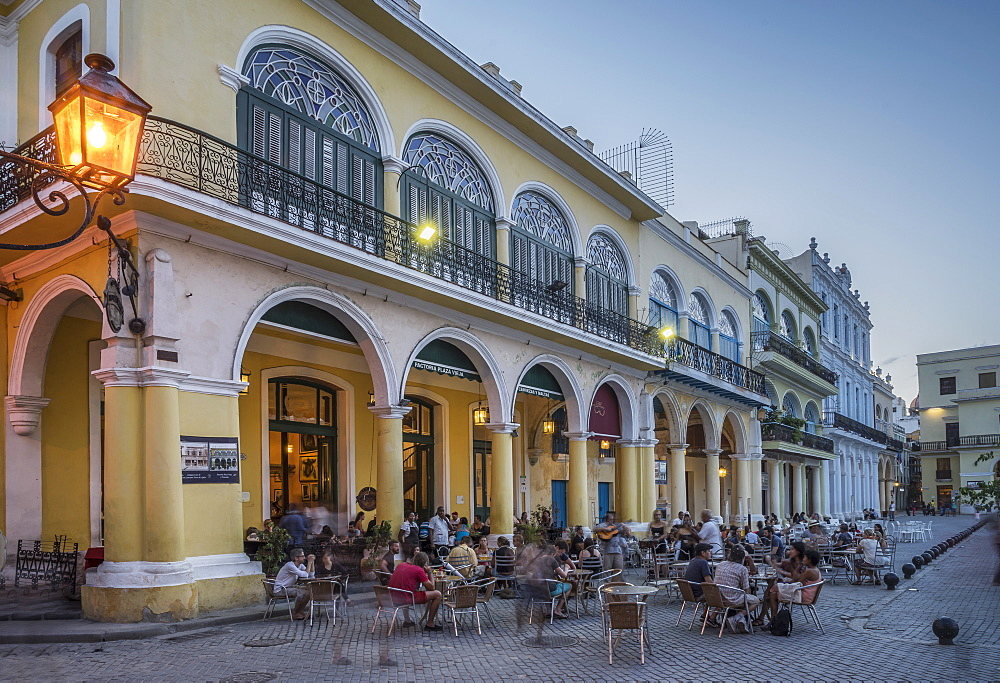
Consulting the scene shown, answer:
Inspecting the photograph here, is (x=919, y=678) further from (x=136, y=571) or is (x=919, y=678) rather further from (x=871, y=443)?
(x=871, y=443)

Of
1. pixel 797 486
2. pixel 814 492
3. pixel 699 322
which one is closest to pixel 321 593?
pixel 699 322

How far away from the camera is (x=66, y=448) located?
1369 cm

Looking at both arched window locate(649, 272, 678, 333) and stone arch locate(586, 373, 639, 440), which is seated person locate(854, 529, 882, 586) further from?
arched window locate(649, 272, 678, 333)

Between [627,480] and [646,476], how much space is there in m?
0.82

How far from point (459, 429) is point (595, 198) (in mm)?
6944

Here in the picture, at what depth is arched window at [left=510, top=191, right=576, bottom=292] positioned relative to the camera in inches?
749

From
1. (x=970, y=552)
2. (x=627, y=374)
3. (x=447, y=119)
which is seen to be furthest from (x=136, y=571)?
(x=970, y=552)

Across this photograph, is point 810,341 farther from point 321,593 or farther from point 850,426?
point 321,593

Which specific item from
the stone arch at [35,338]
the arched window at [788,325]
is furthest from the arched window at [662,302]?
the stone arch at [35,338]

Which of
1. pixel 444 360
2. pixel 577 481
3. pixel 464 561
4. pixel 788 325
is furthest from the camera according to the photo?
pixel 788 325

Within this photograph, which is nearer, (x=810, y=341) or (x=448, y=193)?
(x=448, y=193)

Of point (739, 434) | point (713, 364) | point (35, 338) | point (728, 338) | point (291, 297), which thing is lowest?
point (739, 434)

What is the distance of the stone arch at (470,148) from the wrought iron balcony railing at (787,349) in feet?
56.4

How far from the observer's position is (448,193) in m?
17.0
